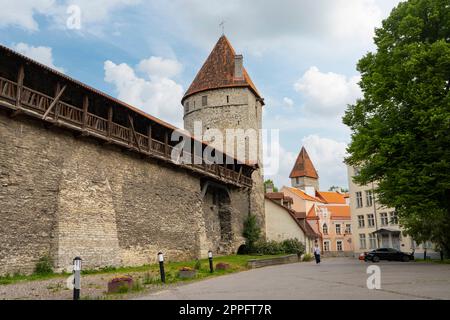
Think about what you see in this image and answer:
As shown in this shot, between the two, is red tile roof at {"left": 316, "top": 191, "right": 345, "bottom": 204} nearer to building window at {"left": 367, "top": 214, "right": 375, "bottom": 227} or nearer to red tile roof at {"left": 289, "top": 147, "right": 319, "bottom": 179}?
red tile roof at {"left": 289, "top": 147, "right": 319, "bottom": 179}

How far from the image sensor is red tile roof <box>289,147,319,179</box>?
254 feet

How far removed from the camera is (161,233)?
72.9 ft

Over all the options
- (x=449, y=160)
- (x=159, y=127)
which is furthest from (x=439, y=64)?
(x=159, y=127)

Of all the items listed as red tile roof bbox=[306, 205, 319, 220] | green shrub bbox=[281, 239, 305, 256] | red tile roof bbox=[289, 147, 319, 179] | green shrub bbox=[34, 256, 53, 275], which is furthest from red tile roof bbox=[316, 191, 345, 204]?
green shrub bbox=[34, 256, 53, 275]

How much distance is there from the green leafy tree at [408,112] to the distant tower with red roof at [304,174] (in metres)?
55.0

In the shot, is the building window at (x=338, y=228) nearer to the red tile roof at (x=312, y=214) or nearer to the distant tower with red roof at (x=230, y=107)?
the red tile roof at (x=312, y=214)

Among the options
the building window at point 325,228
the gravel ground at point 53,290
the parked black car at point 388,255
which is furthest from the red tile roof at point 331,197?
the gravel ground at point 53,290

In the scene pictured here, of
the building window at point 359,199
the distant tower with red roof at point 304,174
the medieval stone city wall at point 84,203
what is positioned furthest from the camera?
the distant tower with red roof at point 304,174

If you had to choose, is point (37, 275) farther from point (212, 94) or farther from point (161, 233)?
point (212, 94)

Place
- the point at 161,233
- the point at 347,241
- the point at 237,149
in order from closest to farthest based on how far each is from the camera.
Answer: the point at 161,233 → the point at 237,149 → the point at 347,241

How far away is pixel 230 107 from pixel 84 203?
72.8 feet

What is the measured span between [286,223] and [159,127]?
23497 millimetres

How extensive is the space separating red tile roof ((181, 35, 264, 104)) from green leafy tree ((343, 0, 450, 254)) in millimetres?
17979

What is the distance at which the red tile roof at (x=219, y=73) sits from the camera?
38.3 m
